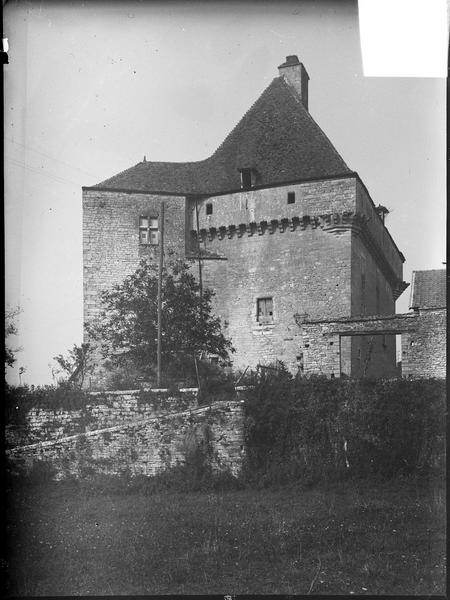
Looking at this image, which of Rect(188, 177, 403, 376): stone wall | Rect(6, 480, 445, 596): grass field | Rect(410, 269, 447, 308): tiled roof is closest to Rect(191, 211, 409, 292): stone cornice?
Rect(188, 177, 403, 376): stone wall

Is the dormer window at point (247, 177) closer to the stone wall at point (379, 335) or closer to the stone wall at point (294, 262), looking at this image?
the stone wall at point (294, 262)

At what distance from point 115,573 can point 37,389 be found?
121 inches

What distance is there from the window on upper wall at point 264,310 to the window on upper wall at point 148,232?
3200mm

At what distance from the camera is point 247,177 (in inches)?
752

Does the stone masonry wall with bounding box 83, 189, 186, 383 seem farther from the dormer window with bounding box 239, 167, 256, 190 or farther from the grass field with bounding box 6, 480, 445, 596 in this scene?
the dormer window with bounding box 239, 167, 256, 190

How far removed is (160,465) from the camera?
Result: 11.6 metres

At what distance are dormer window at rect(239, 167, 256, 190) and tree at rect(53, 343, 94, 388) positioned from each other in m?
10.2

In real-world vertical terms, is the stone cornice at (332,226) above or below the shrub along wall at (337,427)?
above

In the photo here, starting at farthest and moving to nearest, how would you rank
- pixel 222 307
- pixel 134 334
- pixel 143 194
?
pixel 143 194
pixel 222 307
pixel 134 334

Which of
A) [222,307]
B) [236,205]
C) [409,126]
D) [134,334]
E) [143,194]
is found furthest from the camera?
[236,205]

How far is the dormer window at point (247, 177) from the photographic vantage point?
1900 cm

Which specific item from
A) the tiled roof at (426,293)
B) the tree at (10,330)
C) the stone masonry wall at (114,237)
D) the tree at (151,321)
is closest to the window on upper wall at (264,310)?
the stone masonry wall at (114,237)

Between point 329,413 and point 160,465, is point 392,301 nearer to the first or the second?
point 329,413

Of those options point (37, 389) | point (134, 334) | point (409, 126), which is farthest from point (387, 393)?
point (37, 389)
